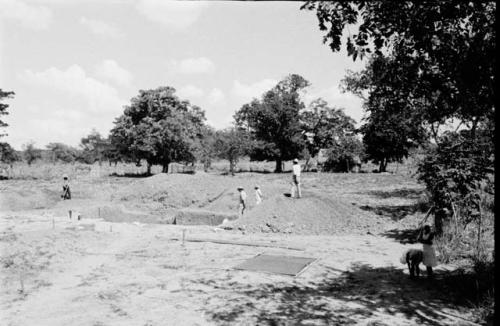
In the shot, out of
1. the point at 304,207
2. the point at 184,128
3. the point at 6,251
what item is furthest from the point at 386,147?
the point at 6,251

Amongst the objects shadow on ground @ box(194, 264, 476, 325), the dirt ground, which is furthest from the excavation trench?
shadow on ground @ box(194, 264, 476, 325)

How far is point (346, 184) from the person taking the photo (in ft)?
114

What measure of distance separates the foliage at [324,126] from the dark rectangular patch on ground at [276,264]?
4035cm

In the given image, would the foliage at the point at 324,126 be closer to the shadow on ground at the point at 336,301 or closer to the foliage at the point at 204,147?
the foliage at the point at 204,147

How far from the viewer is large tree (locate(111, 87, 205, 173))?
38.0 m

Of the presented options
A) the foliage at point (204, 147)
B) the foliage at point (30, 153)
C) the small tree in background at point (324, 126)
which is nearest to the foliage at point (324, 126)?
the small tree in background at point (324, 126)

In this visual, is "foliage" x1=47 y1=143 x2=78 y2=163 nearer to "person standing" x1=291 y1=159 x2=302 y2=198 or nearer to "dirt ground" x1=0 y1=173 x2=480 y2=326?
"dirt ground" x1=0 y1=173 x2=480 y2=326

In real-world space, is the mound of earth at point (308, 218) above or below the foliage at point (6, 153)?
below

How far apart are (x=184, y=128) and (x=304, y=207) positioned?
24.6 m

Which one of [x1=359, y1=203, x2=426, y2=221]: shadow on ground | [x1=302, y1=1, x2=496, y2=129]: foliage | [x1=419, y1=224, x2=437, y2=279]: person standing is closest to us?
[x1=302, y1=1, x2=496, y2=129]: foliage

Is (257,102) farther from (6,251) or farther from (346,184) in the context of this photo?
(6,251)

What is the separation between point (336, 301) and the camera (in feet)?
24.6

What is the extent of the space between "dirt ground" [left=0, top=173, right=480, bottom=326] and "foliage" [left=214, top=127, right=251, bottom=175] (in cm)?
2503

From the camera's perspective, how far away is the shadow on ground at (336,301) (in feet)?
21.6
